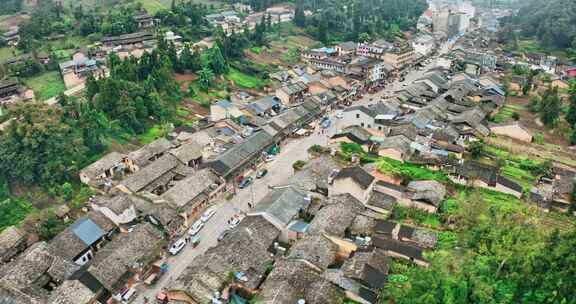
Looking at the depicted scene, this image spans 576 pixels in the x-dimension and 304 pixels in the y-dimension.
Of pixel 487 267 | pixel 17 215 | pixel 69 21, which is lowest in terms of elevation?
pixel 17 215

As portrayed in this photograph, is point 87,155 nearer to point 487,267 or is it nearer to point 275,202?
point 275,202

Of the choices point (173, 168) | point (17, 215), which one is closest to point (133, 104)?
point (173, 168)

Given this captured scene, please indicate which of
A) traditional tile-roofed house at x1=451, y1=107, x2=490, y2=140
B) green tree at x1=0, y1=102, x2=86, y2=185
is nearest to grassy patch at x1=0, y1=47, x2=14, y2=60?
green tree at x1=0, y1=102, x2=86, y2=185

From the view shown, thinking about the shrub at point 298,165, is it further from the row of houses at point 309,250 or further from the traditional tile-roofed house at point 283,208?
the traditional tile-roofed house at point 283,208

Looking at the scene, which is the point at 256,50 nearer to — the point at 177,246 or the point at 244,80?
the point at 244,80

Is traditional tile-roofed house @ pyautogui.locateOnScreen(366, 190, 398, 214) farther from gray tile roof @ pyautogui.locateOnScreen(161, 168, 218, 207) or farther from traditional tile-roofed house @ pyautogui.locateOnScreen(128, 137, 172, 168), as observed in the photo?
traditional tile-roofed house @ pyautogui.locateOnScreen(128, 137, 172, 168)

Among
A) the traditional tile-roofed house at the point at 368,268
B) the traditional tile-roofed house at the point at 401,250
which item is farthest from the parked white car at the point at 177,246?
the traditional tile-roofed house at the point at 401,250
